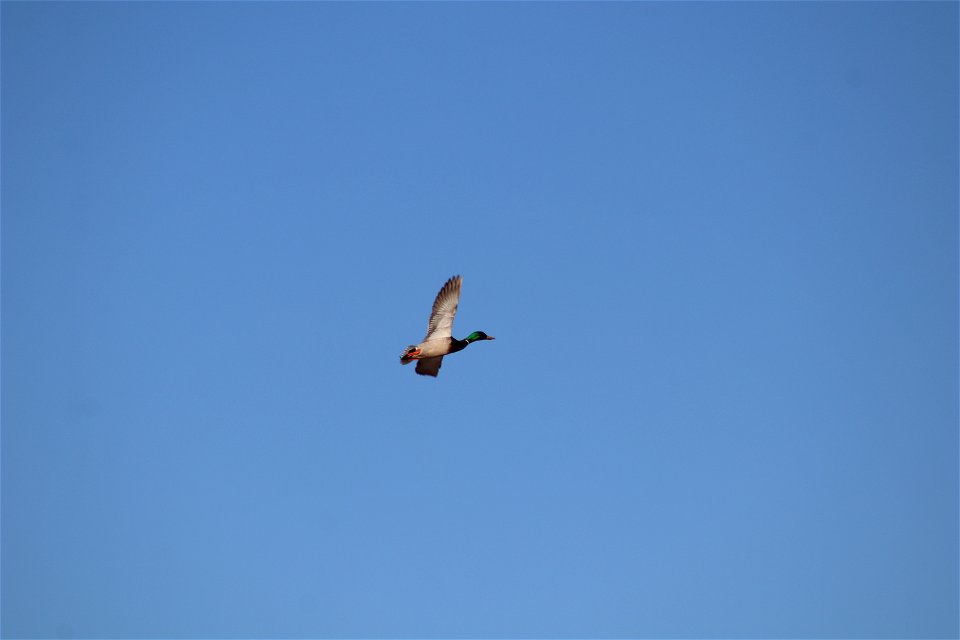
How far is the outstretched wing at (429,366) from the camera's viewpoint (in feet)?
132

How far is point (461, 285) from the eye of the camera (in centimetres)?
3862

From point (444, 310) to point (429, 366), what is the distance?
8.35 ft

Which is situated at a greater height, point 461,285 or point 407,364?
point 461,285

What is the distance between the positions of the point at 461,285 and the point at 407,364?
3133mm

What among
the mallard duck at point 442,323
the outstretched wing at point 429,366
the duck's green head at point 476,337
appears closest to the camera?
the mallard duck at point 442,323

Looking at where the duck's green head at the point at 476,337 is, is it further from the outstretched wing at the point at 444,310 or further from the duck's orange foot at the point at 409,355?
the duck's orange foot at the point at 409,355

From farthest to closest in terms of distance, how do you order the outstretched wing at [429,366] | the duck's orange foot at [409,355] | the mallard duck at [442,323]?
the outstretched wing at [429,366], the mallard duck at [442,323], the duck's orange foot at [409,355]

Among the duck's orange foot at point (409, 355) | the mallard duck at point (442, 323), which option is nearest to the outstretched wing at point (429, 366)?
the mallard duck at point (442, 323)

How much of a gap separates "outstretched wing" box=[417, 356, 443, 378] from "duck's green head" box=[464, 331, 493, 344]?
1.36 m

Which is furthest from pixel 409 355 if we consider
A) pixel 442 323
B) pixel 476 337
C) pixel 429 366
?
pixel 476 337

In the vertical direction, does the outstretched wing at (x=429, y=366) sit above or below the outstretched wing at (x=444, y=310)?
below

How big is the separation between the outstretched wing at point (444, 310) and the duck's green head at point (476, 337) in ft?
3.35

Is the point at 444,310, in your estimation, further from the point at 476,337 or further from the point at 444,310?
the point at 476,337

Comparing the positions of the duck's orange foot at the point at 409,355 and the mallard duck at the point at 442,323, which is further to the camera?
the mallard duck at the point at 442,323
